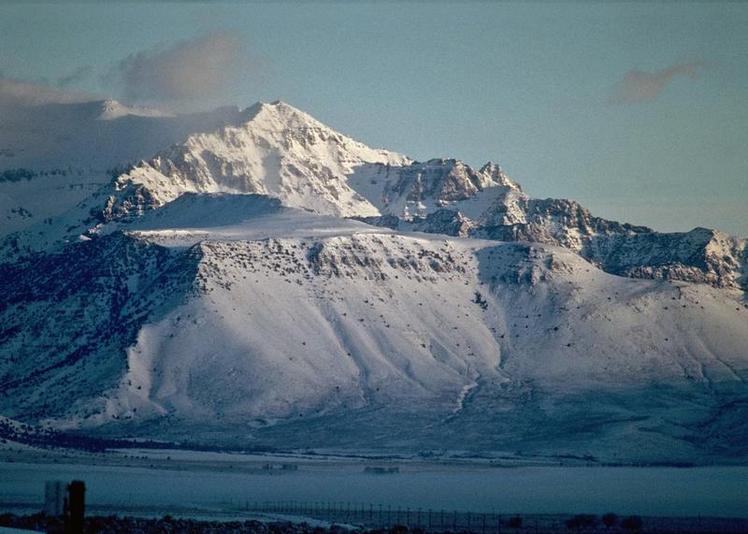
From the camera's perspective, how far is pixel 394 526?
432 ft

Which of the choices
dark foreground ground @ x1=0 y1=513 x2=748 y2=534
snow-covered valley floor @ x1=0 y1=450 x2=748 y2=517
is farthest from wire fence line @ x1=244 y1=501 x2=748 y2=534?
snow-covered valley floor @ x1=0 y1=450 x2=748 y2=517

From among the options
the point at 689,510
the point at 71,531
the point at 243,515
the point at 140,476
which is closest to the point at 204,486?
the point at 140,476

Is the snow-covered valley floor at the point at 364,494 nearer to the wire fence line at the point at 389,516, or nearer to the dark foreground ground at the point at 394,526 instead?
the wire fence line at the point at 389,516

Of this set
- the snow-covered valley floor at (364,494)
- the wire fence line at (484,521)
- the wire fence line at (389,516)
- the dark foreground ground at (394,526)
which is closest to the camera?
the dark foreground ground at (394,526)

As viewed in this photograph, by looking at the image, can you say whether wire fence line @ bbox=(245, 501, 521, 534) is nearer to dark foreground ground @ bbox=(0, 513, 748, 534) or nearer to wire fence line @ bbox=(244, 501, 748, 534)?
wire fence line @ bbox=(244, 501, 748, 534)

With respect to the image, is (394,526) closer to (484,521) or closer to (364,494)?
(484,521)

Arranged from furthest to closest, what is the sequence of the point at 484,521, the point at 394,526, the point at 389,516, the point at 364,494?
the point at 364,494 < the point at 389,516 < the point at 484,521 < the point at 394,526

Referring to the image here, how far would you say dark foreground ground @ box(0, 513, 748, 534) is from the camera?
120 m

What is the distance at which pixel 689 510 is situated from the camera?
520 feet

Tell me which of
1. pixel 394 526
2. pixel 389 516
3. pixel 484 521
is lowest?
pixel 394 526

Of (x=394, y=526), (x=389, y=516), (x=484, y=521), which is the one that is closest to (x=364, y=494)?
(x=389, y=516)

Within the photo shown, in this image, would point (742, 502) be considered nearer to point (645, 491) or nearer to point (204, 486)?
point (645, 491)

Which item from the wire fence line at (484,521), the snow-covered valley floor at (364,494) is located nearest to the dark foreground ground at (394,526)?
the wire fence line at (484,521)

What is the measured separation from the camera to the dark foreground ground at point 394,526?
119875 millimetres
